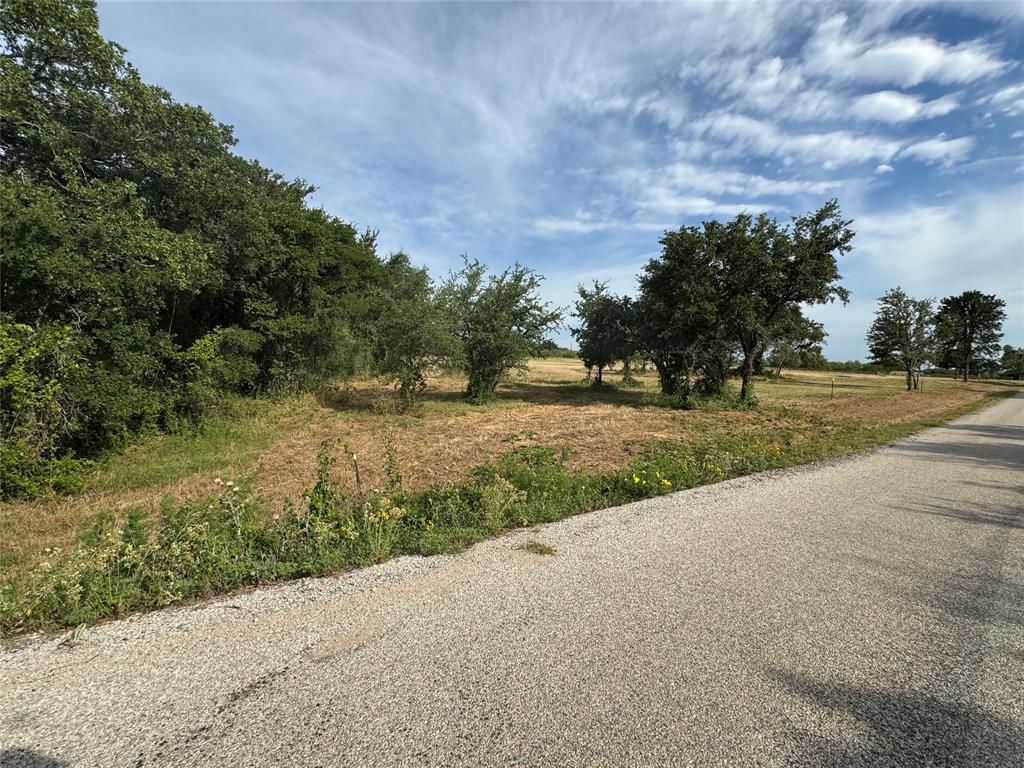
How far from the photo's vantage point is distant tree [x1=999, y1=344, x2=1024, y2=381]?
67.9 metres

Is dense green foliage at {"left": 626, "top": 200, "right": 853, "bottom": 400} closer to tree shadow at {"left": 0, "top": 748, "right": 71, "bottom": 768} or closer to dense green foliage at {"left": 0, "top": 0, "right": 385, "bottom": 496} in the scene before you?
dense green foliage at {"left": 0, "top": 0, "right": 385, "bottom": 496}

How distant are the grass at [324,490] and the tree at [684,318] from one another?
4941 mm

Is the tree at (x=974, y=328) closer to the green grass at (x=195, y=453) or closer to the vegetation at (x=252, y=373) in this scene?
the vegetation at (x=252, y=373)

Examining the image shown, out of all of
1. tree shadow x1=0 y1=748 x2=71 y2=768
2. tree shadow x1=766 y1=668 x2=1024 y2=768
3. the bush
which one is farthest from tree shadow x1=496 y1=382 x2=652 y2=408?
tree shadow x1=0 y1=748 x2=71 y2=768

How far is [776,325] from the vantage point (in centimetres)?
2166

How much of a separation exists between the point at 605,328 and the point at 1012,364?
269 ft

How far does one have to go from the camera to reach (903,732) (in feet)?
7.44

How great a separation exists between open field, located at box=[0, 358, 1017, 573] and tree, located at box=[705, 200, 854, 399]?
15.4 ft

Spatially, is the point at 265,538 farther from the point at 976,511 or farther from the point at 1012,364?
the point at 1012,364

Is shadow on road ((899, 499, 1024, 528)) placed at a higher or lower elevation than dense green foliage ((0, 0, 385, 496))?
lower

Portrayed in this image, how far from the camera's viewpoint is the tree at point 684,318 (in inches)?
790

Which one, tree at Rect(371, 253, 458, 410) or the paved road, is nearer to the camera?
the paved road

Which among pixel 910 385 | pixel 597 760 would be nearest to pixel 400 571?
pixel 597 760

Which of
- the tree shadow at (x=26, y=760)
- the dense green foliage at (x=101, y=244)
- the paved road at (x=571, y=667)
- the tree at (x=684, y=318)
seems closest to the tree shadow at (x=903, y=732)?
the paved road at (x=571, y=667)
